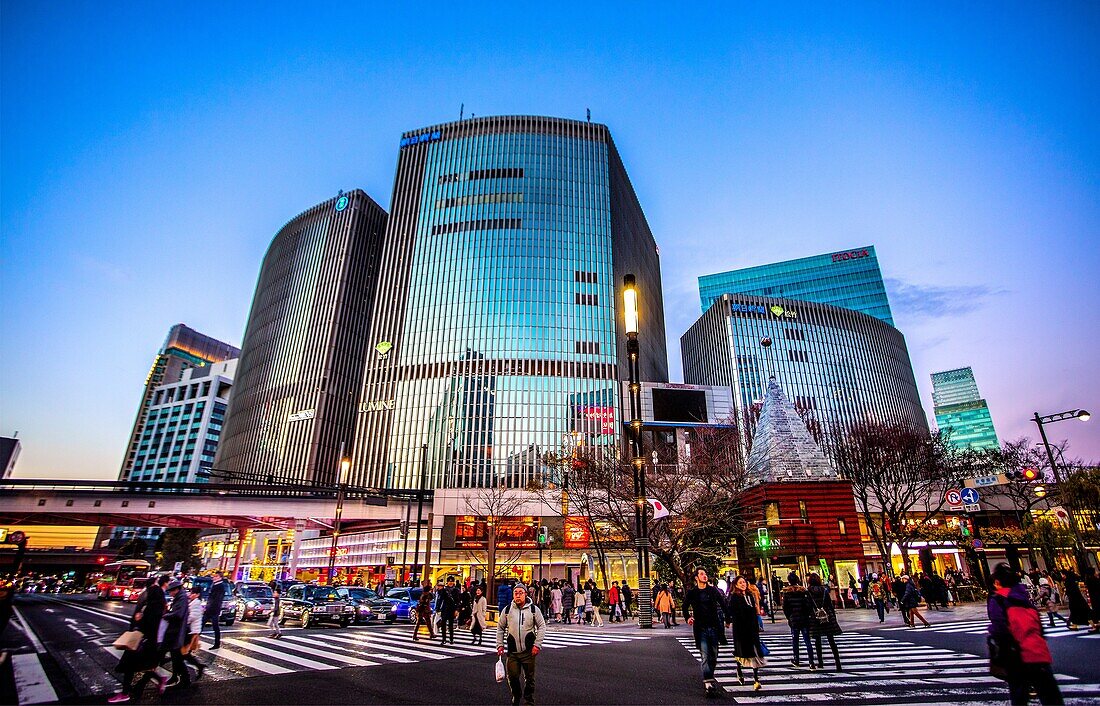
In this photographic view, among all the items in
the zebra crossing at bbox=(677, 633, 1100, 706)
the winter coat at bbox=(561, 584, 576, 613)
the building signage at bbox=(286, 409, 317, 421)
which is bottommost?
the zebra crossing at bbox=(677, 633, 1100, 706)

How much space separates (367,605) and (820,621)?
20.9 meters

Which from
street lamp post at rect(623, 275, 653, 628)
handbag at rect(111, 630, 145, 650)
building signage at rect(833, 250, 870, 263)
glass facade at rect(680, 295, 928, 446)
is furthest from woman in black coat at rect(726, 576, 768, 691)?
building signage at rect(833, 250, 870, 263)

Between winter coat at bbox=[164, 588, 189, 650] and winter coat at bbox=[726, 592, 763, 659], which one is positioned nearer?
winter coat at bbox=[726, 592, 763, 659]

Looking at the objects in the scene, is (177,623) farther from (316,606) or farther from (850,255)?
(850,255)

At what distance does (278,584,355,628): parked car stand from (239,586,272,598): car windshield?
4.84 meters

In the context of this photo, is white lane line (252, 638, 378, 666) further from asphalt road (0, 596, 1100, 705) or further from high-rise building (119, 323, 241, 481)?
high-rise building (119, 323, 241, 481)

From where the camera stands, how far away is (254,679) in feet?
34.2

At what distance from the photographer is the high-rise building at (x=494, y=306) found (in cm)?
8031

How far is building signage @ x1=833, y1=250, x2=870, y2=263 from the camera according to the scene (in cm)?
14362

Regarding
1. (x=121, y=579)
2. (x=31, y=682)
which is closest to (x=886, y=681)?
(x=31, y=682)

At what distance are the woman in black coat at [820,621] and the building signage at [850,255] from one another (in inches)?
5998

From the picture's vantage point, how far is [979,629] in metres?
17.3

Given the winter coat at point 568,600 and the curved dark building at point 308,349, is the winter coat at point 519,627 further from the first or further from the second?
the curved dark building at point 308,349

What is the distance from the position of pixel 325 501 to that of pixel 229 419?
77549mm
